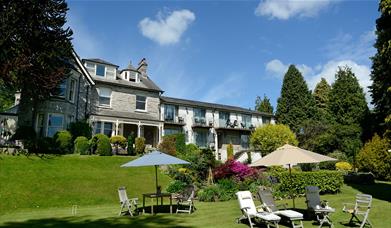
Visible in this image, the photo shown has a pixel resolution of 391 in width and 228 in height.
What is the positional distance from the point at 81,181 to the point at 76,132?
35.2ft

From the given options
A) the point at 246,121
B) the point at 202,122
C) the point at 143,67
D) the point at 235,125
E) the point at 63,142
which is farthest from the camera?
the point at 246,121

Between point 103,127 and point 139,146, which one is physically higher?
point 103,127

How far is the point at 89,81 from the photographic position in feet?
109

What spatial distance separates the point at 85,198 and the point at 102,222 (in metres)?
6.14

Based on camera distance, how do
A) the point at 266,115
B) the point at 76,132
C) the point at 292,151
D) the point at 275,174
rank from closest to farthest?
the point at 292,151, the point at 275,174, the point at 76,132, the point at 266,115

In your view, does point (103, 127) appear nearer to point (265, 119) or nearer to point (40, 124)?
point (40, 124)

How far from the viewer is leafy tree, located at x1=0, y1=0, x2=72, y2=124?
880 inches

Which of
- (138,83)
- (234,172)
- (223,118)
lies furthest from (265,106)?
(234,172)

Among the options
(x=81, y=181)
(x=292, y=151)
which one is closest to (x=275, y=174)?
(x=292, y=151)

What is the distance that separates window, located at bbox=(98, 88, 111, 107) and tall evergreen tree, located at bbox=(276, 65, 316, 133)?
32352 mm

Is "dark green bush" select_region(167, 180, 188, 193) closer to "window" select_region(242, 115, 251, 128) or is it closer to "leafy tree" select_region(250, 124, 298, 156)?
"leafy tree" select_region(250, 124, 298, 156)

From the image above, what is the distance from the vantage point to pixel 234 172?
21.5 metres

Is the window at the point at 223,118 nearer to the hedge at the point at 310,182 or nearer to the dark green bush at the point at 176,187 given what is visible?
the hedge at the point at 310,182

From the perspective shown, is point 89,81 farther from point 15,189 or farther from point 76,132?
point 15,189
